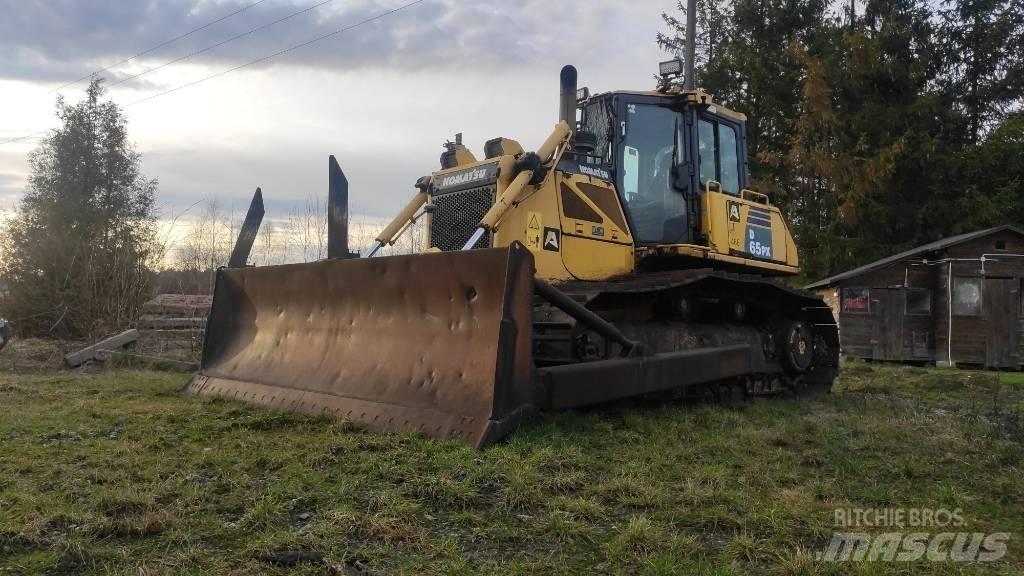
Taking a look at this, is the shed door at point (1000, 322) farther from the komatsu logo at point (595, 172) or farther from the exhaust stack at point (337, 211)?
the exhaust stack at point (337, 211)

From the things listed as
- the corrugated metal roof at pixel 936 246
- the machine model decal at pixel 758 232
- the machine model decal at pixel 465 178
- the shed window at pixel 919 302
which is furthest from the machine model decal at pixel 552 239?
the shed window at pixel 919 302

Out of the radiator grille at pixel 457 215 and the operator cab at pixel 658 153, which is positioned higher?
the operator cab at pixel 658 153

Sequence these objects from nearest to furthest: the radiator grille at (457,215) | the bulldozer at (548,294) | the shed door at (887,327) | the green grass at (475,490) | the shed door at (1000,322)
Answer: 1. the green grass at (475,490)
2. the bulldozer at (548,294)
3. the radiator grille at (457,215)
4. the shed door at (1000,322)
5. the shed door at (887,327)

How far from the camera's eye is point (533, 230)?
20.6 feet

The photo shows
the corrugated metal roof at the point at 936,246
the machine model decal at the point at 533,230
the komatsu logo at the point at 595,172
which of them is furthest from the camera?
the corrugated metal roof at the point at 936,246

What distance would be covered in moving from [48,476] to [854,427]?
529 centimetres

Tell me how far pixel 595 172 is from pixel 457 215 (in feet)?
4.28

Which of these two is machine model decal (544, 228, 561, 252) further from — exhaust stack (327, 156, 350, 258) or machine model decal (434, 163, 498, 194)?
exhaust stack (327, 156, 350, 258)

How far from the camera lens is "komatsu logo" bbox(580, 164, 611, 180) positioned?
6762mm

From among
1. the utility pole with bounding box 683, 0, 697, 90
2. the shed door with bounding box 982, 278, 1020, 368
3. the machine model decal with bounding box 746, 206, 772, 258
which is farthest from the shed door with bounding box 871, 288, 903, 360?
the machine model decal with bounding box 746, 206, 772, 258

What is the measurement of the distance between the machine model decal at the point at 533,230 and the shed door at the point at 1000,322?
1502 cm

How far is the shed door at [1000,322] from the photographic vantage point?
16.9 m

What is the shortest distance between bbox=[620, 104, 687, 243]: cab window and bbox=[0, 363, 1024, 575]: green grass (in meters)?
2.11
